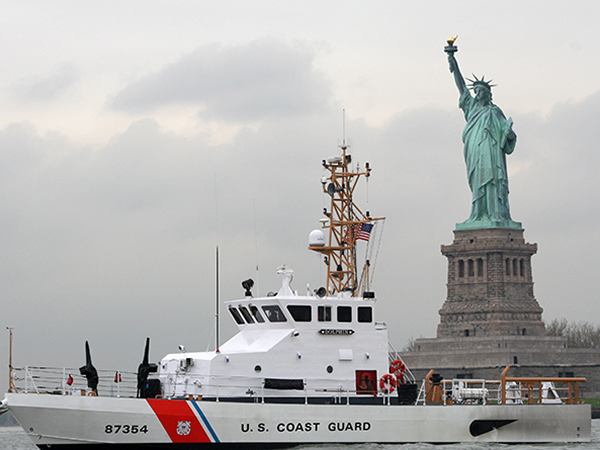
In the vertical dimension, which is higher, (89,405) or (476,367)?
(476,367)

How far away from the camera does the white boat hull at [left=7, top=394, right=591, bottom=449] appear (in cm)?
2712

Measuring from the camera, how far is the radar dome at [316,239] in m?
31.6

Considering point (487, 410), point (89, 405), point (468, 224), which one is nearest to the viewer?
point (89, 405)

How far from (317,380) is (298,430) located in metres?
1.82

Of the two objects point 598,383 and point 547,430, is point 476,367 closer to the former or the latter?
point 598,383

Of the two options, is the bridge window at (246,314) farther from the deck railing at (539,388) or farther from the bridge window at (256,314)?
the deck railing at (539,388)

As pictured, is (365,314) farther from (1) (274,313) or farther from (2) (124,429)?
(2) (124,429)

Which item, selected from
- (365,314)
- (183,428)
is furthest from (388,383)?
(183,428)

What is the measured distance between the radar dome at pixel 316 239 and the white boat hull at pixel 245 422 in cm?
509

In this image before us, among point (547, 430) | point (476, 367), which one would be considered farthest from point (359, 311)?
point (476, 367)

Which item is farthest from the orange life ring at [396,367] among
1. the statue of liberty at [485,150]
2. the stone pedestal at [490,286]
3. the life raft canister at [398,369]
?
the statue of liberty at [485,150]

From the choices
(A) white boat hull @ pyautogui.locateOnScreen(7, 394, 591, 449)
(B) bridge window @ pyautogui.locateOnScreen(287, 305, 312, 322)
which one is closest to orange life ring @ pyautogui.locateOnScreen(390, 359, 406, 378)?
(A) white boat hull @ pyautogui.locateOnScreen(7, 394, 591, 449)

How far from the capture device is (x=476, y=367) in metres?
80.4

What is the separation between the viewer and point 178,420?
27609mm
